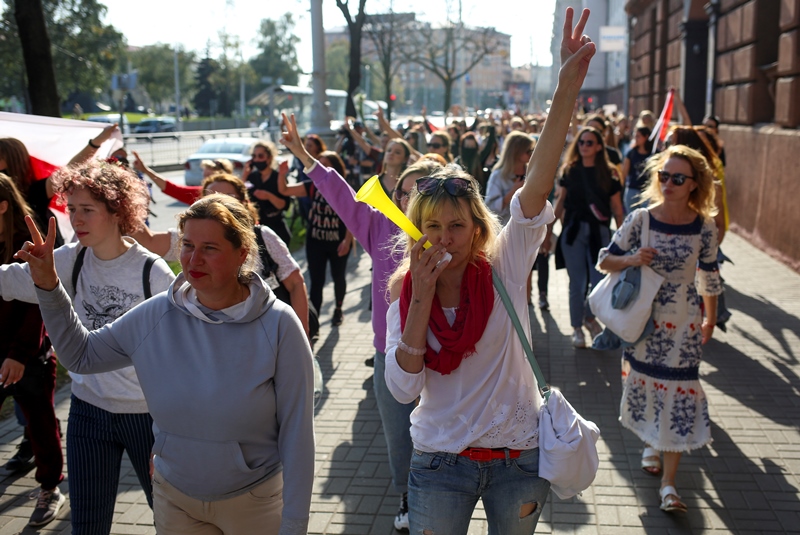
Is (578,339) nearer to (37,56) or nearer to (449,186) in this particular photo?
(449,186)

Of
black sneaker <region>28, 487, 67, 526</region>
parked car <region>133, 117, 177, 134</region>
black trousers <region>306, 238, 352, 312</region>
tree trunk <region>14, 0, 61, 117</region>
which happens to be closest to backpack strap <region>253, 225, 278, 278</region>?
black sneaker <region>28, 487, 67, 526</region>

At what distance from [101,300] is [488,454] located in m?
1.84

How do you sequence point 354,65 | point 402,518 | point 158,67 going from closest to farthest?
point 402,518
point 354,65
point 158,67

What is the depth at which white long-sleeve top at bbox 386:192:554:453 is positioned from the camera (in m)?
2.71

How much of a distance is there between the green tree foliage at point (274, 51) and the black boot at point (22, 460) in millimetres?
103753

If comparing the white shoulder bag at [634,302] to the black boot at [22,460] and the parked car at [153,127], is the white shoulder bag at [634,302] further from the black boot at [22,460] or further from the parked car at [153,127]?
the parked car at [153,127]

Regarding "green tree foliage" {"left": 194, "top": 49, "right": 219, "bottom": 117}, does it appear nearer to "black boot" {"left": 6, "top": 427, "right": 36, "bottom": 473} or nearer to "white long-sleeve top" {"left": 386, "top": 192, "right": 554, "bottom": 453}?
"black boot" {"left": 6, "top": 427, "right": 36, "bottom": 473}

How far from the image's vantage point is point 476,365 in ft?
9.00

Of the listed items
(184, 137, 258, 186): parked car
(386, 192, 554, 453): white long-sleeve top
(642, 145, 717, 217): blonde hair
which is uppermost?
(642, 145, 717, 217): blonde hair

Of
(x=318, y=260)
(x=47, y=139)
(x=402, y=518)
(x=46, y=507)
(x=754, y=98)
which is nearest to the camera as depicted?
(x=402, y=518)

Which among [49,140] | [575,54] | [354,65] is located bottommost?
[49,140]

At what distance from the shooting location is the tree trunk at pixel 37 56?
9727 mm

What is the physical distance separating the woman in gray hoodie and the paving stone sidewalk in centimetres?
169

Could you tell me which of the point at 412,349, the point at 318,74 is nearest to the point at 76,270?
the point at 412,349
